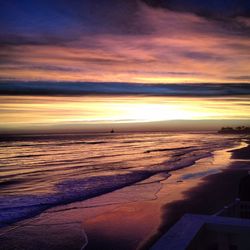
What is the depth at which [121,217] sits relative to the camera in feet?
41.2

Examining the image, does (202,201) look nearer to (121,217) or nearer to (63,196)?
(121,217)

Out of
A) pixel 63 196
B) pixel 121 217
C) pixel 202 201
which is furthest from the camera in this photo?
pixel 63 196

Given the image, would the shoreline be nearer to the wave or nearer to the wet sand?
the wet sand

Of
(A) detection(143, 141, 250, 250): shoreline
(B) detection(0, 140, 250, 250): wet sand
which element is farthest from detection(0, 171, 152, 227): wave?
(A) detection(143, 141, 250, 250): shoreline

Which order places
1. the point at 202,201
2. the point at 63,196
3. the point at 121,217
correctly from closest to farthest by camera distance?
the point at 121,217, the point at 202,201, the point at 63,196

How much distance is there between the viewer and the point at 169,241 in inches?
110

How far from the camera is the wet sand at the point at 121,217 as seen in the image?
9852 millimetres

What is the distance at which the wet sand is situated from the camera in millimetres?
9852

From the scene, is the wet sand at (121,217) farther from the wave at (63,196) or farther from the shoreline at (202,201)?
the wave at (63,196)

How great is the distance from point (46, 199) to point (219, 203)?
7.63 metres

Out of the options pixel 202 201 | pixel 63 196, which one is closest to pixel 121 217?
pixel 202 201

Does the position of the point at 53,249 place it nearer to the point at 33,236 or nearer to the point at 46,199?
the point at 33,236

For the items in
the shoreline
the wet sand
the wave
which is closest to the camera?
the wet sand

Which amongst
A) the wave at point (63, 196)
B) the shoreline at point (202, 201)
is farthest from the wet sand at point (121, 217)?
the wave at point (63, 196)
